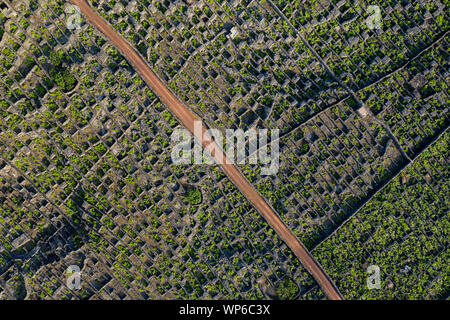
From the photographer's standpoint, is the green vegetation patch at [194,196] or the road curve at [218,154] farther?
the green vegetation patch at [194,196]

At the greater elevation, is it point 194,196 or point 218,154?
point 218,154

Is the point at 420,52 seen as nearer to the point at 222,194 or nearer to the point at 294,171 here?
the point at 294,171

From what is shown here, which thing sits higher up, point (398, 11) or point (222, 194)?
point (398, 11)

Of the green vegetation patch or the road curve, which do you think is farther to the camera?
the green vegetation patch

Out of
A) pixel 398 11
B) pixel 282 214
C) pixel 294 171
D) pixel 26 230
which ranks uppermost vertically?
pixel 26 230

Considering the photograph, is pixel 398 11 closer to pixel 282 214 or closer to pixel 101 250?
pixel 282 214

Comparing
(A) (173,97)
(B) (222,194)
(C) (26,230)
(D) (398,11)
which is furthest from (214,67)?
(C) (26,230)
